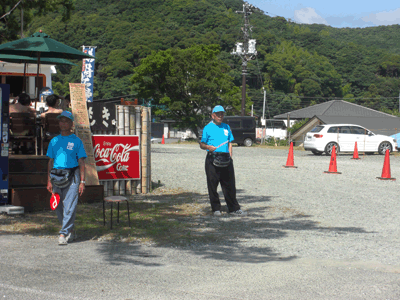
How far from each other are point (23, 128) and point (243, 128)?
30.2 m

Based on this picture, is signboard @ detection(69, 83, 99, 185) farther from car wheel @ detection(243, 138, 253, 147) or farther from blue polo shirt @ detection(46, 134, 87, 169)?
car wheel @ detection(243, 138, 253, 147)

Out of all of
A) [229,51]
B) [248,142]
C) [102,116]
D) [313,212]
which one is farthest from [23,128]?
[229,51]

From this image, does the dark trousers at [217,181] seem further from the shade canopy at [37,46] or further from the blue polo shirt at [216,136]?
the shade canopy at [37,46]

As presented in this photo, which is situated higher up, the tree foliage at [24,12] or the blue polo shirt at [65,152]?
the tree foliage at [24,12]

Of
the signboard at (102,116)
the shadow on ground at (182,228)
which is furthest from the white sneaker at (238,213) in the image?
the signboard at (102,116)

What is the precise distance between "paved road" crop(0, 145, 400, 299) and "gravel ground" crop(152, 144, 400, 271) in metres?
0.02

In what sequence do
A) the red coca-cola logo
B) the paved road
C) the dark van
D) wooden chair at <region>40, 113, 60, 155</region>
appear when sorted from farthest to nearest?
the dark van < the red coca-cola logo < wooden chair at <region>40, 113, 60, 155</region> < the paved road

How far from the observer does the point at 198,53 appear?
52.8 m

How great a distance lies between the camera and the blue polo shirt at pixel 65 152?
6371mm

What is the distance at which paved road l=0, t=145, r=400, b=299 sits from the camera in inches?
175

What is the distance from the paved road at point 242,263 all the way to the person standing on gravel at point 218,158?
460 mm

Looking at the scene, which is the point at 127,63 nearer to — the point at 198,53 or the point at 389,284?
the point at 198,53

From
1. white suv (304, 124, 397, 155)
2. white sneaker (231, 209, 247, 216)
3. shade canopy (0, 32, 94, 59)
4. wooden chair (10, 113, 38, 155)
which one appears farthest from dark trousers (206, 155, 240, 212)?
white suv (304, 124, 397, 155)

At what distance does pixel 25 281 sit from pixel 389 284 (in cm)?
351
